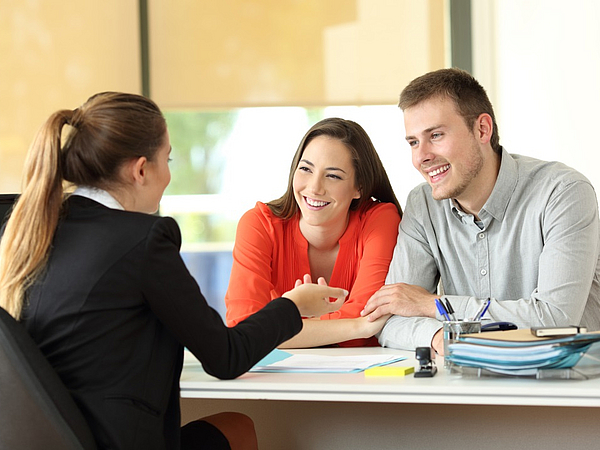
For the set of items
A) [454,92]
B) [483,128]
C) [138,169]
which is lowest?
[138,169]

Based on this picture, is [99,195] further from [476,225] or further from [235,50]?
[235,50]

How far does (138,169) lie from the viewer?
138 centimetres

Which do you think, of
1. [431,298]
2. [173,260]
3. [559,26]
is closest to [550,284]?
Answer: [431,298]

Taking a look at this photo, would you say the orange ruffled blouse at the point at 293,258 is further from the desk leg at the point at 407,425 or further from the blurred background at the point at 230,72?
the blurred background at the point at 230,72

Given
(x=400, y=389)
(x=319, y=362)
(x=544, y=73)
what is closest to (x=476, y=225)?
(x=319, y=362)

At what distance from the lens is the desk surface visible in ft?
4.10

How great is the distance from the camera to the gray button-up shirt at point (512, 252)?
187 cm

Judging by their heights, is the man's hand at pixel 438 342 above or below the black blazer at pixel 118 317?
below

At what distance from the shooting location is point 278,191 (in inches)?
180

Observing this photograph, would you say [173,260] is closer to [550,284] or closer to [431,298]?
[431,298]

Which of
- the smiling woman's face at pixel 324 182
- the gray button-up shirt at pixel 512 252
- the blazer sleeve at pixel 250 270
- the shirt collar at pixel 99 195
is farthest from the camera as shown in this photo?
the smiling woman's face at pixel 324 182

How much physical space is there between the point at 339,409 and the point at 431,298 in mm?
397

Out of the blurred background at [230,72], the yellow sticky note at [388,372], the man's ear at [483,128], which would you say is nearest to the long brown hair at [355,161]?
the man's ear at [483,128]

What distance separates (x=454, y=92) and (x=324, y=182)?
0.51 m
